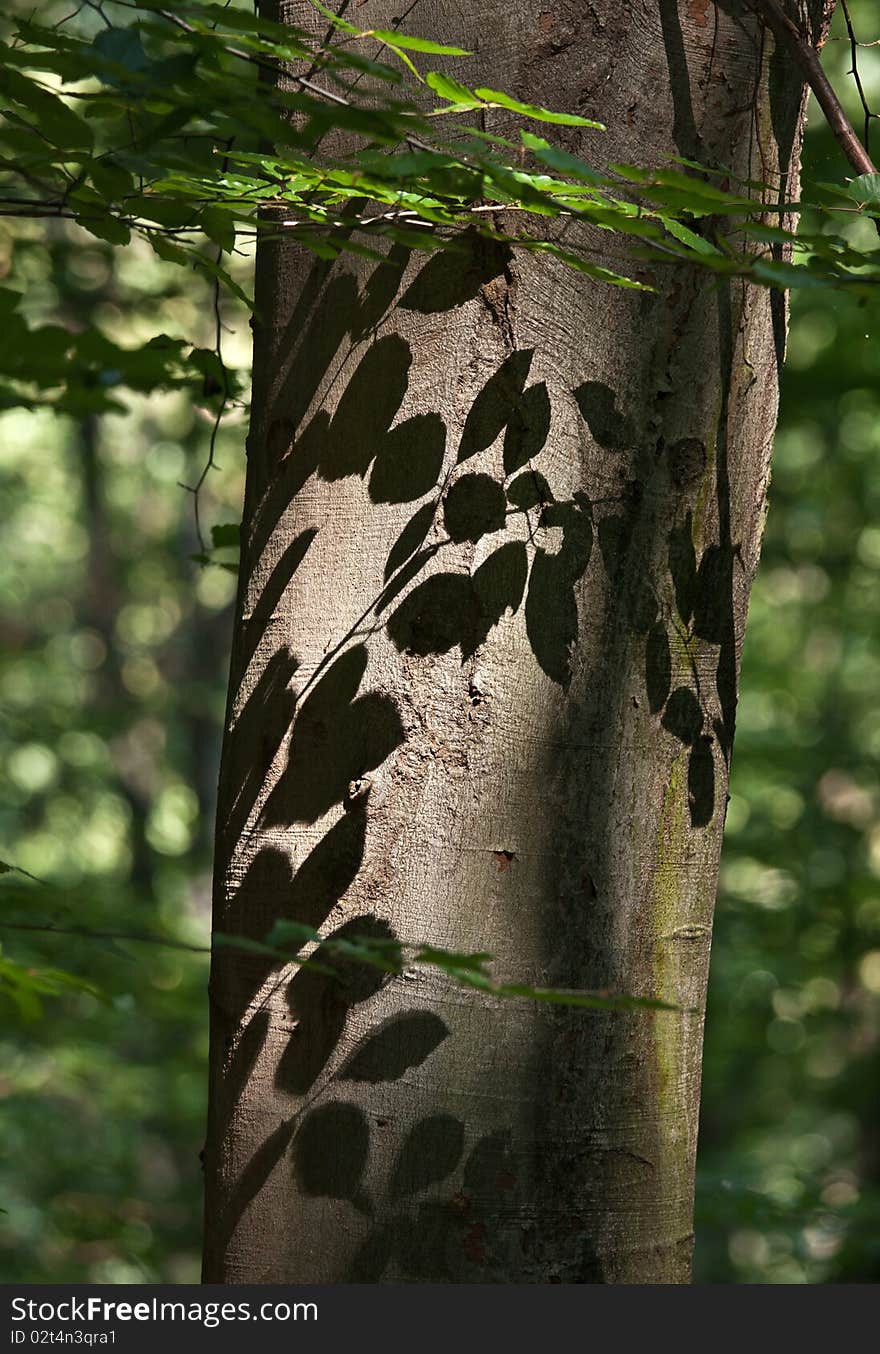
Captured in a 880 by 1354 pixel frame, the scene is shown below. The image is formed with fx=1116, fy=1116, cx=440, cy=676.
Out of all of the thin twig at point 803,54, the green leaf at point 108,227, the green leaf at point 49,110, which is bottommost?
the green leaf at point 108,227

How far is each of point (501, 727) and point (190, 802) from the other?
12.4 metres

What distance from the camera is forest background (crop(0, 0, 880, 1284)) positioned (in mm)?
4973

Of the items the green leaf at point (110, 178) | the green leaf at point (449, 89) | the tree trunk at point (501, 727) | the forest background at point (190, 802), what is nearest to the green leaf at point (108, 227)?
the green leaf at point (110, 178)

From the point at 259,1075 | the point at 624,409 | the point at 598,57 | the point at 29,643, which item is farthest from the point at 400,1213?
the point at 29,643

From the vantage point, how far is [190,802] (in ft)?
43.0

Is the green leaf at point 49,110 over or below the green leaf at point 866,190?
over

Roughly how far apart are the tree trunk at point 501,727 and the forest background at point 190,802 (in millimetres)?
227

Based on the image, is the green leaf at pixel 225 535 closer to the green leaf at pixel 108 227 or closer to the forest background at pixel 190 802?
the forest background at pixel 190 802

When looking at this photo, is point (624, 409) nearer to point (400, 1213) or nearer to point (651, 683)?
Result: point (651, 683)

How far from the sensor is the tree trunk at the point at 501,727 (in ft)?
3.91

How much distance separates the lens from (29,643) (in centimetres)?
1220

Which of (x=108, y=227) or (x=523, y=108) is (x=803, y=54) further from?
(x=108, y=227)

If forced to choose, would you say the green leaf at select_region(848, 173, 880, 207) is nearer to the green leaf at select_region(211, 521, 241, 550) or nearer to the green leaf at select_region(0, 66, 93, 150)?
the green leaf at select_region(0, 66, 93, 150)

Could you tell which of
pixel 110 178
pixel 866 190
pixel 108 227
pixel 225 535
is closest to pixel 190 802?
pixel 225 535
